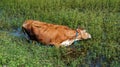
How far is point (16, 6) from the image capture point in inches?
434

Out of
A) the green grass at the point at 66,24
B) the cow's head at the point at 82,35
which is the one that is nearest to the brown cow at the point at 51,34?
the cow's head at the point at 82,35

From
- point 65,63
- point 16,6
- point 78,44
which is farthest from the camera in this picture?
point 16,6

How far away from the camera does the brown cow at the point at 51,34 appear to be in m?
8.16

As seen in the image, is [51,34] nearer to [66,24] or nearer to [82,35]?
[82,35]

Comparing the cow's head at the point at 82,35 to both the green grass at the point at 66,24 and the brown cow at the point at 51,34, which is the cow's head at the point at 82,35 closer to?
the brown cow at the point at 51,34

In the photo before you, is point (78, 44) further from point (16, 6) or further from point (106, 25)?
point (16, 6)

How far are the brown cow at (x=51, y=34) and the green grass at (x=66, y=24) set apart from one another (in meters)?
0.18

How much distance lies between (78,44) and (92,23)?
116 cm

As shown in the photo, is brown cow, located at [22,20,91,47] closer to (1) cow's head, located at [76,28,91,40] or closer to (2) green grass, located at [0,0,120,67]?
(1) cow's head, located at [76,28,91,40]

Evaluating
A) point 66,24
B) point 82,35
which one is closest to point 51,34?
point 82,35

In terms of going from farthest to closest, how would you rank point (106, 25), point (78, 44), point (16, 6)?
point (16, 6)
point (106, 25)
point (78, 44)

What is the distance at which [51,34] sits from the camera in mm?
8203

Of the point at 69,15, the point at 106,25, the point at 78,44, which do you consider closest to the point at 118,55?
the point at 78,44

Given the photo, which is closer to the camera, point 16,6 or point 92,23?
point 92,23
